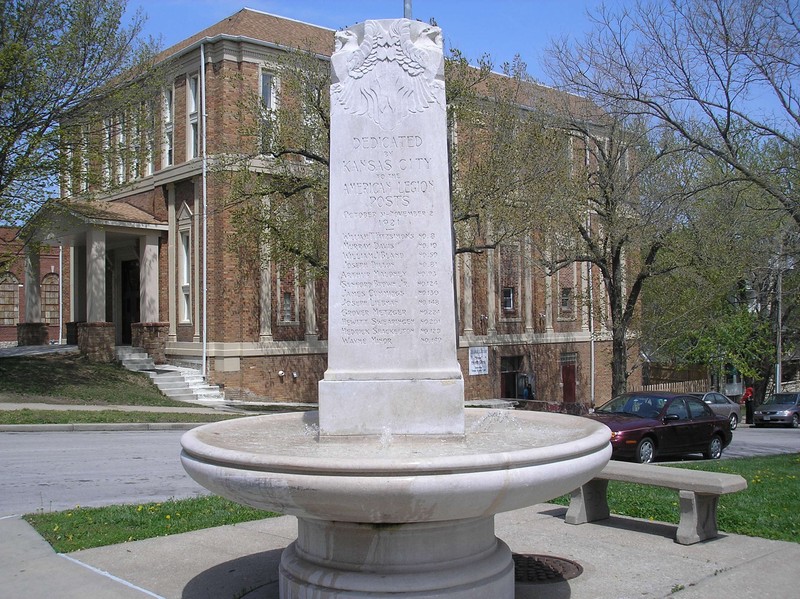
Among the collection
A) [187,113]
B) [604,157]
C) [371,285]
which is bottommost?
[371,285]

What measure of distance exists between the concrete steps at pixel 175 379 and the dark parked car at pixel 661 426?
13333 mm

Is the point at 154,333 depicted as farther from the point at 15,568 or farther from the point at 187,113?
the point at 15,568

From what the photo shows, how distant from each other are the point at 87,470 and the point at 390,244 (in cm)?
834

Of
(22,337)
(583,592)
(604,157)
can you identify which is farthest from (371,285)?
(22,337)

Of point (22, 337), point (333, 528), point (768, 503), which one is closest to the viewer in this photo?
point (333, 528)

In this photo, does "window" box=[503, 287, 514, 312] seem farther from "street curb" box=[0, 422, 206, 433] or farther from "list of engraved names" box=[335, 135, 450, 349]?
"list of engraved names" box=[335, 135, 450, 349]

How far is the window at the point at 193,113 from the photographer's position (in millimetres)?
29239

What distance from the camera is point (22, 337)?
3372 cm

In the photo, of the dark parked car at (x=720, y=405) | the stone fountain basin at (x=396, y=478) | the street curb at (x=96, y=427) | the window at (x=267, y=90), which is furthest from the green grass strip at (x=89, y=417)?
the dark parked car at (x=720, y=405)

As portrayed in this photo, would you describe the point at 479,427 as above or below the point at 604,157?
below

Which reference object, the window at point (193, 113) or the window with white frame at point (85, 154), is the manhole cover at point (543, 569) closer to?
the window with white frame at point (85, 154)

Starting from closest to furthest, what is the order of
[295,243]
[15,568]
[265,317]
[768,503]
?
[15,568] → [768,503] → [295,243] → [265,317]

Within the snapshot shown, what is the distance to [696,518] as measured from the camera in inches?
284

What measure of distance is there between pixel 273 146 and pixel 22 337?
623 inches
